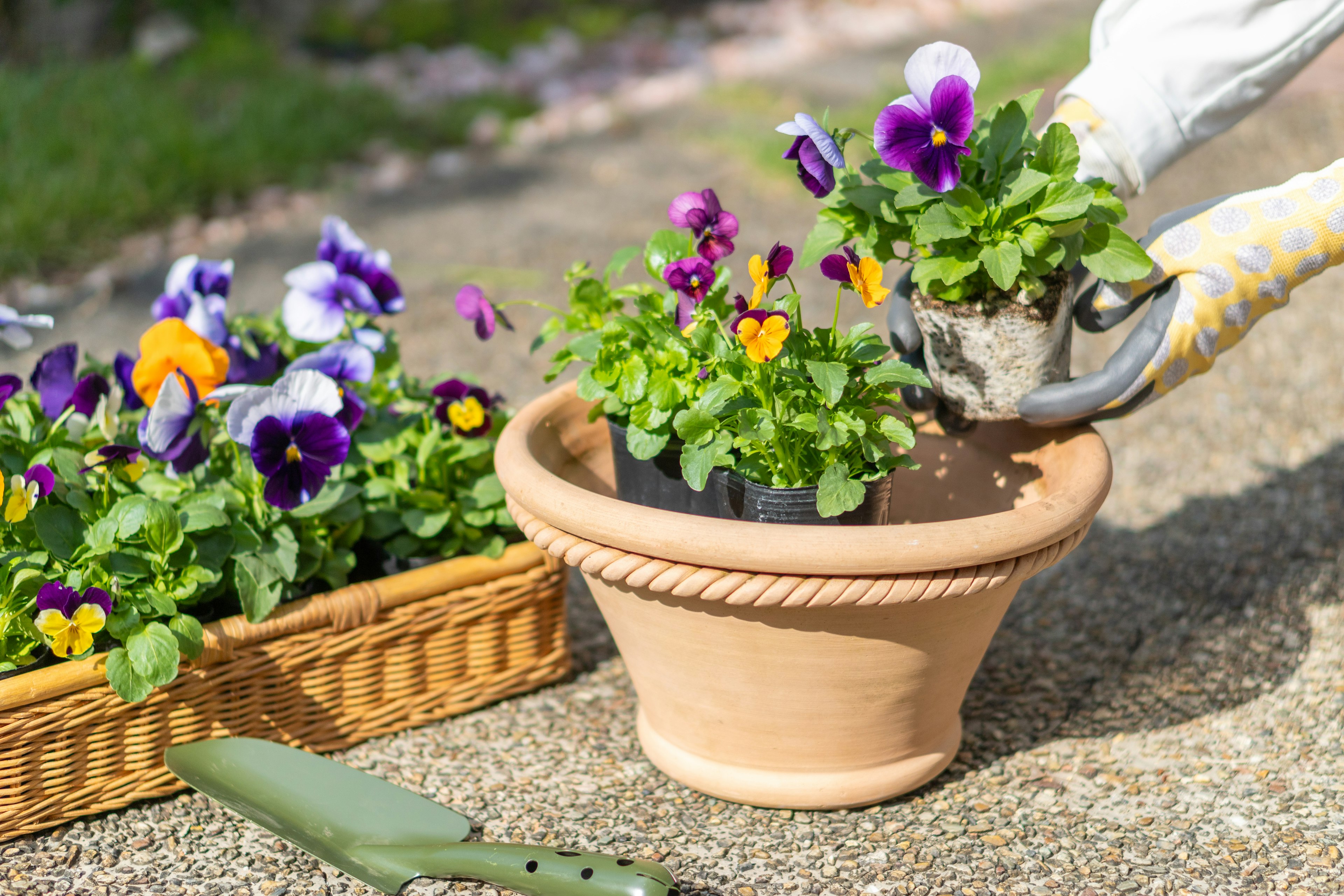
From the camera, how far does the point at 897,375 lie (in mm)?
1311

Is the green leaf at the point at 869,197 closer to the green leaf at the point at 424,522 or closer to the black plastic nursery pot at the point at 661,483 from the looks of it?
the black plastic nursery pot at the point at 661,483

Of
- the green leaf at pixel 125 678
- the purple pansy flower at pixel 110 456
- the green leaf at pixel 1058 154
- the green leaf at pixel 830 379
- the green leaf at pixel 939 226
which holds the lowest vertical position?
the green leaf at pixel 125 678

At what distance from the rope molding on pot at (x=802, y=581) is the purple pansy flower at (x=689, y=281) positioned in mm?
317

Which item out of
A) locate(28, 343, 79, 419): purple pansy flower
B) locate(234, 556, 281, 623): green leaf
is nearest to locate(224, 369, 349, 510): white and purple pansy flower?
locate(234, 556, 281, 623): green leaf

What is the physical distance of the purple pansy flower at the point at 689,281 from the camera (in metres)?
1.39

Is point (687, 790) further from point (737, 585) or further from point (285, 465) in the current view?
point (285, 465)

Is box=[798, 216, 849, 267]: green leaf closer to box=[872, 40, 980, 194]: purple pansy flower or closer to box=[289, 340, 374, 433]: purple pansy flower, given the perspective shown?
box=[872, 40, 980, 194]: purple pansy flower

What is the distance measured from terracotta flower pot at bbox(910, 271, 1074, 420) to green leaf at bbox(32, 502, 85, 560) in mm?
1038

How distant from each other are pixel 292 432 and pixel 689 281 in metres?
0.57

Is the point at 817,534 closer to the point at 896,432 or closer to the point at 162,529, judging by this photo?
the point at 896,432

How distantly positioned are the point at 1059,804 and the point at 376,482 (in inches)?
43.5

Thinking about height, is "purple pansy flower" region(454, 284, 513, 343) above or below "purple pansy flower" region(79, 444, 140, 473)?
above

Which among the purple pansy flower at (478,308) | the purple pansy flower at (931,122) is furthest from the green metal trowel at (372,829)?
the purple pansy flower at (931,122)

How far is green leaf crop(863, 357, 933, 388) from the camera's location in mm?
1307
